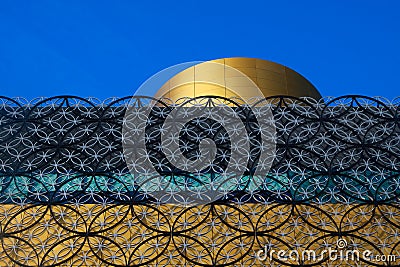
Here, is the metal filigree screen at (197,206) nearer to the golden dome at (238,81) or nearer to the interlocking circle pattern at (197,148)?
the interlocking circle pattern at (197,148)

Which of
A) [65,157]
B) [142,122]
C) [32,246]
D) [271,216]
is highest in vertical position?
[142,122]

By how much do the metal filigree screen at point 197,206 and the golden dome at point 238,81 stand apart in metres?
5.89

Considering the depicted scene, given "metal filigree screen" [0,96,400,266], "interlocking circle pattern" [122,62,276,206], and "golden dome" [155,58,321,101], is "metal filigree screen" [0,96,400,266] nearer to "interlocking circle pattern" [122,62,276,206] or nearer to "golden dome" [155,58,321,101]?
"interlocking circle pattern" [122,62,276,206]

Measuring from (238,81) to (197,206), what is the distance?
726 cm

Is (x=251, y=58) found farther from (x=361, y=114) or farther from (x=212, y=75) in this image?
(x=361, y=114)

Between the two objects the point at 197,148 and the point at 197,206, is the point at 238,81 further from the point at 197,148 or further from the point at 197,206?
the point at 197,206

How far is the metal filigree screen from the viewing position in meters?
9.02

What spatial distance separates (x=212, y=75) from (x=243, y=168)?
6.88m

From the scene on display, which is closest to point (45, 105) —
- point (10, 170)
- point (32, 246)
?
point (10, 170)

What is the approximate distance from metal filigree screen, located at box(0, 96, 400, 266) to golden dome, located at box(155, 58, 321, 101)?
5.89m

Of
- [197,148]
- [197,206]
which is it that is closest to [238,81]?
[197,148]

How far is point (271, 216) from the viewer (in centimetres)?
934

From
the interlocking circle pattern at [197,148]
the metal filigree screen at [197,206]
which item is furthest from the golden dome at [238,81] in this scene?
the metal filigree screen at [197,206]

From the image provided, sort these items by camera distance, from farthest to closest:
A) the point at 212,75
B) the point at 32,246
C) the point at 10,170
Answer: the point at 212,75
the point at 10,170
the point at 32,246
